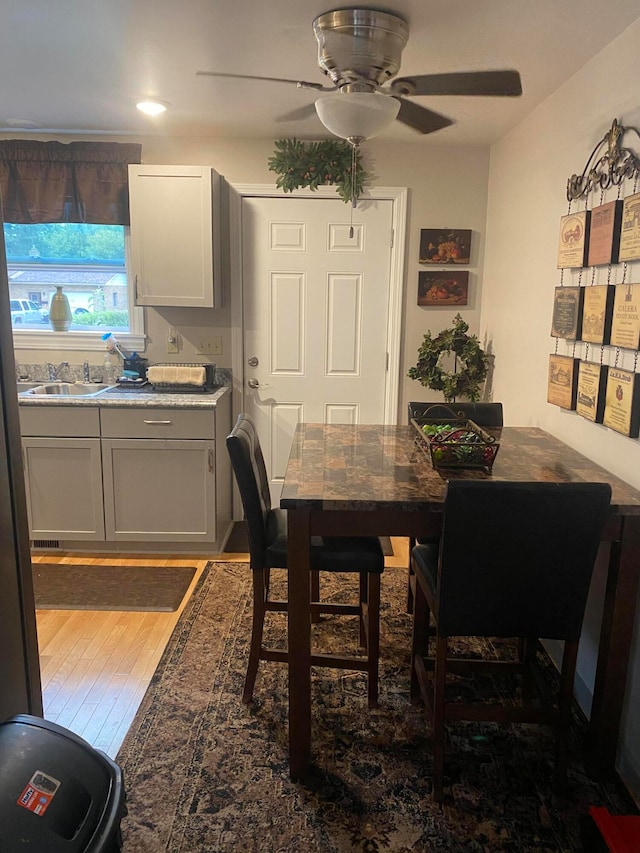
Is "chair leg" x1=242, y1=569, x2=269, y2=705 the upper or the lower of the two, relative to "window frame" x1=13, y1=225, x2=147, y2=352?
lower

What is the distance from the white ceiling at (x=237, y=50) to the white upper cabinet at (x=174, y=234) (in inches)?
12.2

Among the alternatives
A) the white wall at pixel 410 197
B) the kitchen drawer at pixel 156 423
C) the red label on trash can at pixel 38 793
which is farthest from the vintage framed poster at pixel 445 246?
the red label on trash can at pixel 38 793

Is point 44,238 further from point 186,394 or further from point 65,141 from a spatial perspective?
point 186,394

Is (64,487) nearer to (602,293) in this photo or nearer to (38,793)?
(38,793)

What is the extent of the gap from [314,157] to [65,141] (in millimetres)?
1456

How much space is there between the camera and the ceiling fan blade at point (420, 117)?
227cm

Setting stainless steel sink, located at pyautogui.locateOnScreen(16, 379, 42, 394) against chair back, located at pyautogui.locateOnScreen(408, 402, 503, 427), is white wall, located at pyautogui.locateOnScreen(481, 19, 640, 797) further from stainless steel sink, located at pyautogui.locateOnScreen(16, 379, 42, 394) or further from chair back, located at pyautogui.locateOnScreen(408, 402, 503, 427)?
stainless steel sink, located at pyautogui.locateOnScreen(16, 379, 42, 394)

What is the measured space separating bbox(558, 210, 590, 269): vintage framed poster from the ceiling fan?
0.59 m

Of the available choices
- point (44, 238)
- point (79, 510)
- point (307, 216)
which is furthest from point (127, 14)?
point (79, 510)

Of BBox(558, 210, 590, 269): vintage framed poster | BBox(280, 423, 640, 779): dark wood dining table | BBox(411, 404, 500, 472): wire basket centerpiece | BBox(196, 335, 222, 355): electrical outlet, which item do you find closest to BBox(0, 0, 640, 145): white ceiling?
BBox(558, 210, 590, 269): vintage framed poster

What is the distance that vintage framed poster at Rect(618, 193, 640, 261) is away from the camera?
198 centimetres

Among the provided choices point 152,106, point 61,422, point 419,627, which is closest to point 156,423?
point 61,422

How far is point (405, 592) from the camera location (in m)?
3.17

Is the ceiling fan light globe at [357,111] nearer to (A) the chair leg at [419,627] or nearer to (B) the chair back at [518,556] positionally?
(B) the chair back at [518,556]
